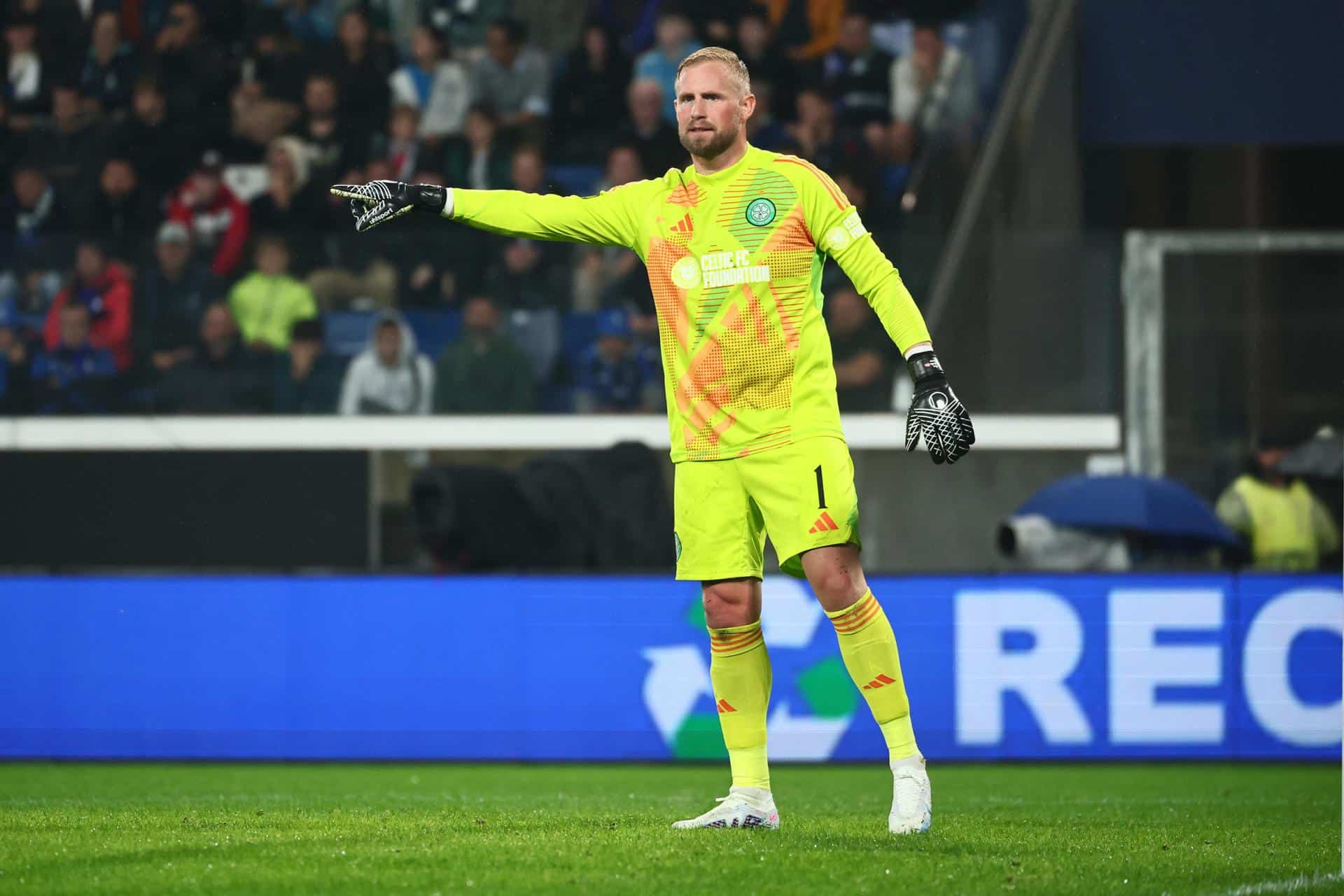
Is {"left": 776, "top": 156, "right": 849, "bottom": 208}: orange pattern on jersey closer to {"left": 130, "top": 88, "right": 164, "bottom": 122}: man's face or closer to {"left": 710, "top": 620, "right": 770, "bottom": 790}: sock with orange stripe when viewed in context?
{"left": 710, "top": 620, "right": 770, "bottom": 790}: sock with orange stripe

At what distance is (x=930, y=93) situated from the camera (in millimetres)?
13031

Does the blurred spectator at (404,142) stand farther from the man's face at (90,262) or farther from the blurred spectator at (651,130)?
the man's face at (90,262)

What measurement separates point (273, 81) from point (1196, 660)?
7315 mm

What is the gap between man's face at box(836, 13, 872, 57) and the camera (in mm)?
13219

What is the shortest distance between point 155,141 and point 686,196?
328 inches

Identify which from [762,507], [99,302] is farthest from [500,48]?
[762,507]

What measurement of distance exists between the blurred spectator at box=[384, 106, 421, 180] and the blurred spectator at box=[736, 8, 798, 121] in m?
2.30

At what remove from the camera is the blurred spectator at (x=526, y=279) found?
482 inches

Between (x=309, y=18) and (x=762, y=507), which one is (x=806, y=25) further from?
(x=762, y=507)

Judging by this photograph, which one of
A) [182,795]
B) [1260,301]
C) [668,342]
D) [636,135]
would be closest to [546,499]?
[636,135]

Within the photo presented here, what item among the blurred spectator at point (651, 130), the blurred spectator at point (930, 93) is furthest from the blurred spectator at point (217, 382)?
the blurred spectator at point (930, 93)

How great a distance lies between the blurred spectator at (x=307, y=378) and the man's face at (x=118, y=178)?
166cm

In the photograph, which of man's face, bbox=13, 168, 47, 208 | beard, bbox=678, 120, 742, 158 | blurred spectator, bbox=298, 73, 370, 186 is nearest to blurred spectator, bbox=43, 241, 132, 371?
man's face, bbox=13, 168, 47, 208

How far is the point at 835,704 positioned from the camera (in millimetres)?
10164
